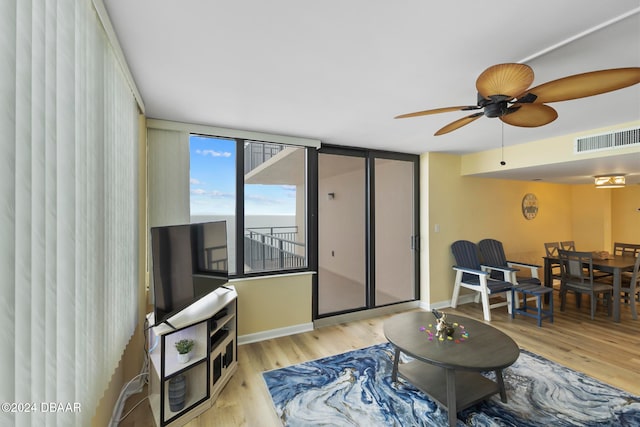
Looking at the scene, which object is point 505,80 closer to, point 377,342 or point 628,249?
point 377,342

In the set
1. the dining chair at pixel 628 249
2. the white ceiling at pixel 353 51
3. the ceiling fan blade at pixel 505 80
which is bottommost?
the dining chair at pixel 628 249

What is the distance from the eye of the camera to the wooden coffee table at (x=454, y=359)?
1917 millimetres

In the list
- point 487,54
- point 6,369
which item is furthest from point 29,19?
point 487,54

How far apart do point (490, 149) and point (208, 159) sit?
401 cm

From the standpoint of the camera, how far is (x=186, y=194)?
2887 mm

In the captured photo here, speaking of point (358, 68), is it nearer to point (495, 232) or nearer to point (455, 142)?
point (455, 142)

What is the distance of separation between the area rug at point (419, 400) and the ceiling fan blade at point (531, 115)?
212 cm

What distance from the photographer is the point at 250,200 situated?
3402mm

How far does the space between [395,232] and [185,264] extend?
11.7ft

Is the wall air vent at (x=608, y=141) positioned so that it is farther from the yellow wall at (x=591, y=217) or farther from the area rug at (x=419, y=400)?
the yellow wall at (x=591, y=217)

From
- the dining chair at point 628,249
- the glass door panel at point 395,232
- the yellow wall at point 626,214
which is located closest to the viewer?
the glass door panel at point 395,232

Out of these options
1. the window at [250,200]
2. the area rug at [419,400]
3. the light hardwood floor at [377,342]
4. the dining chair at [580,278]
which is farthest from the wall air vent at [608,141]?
the window at [250,200]

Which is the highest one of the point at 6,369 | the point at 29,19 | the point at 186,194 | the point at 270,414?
the point at 29,19

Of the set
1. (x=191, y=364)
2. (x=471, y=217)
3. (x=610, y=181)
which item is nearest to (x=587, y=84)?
(x=191, y=364)
